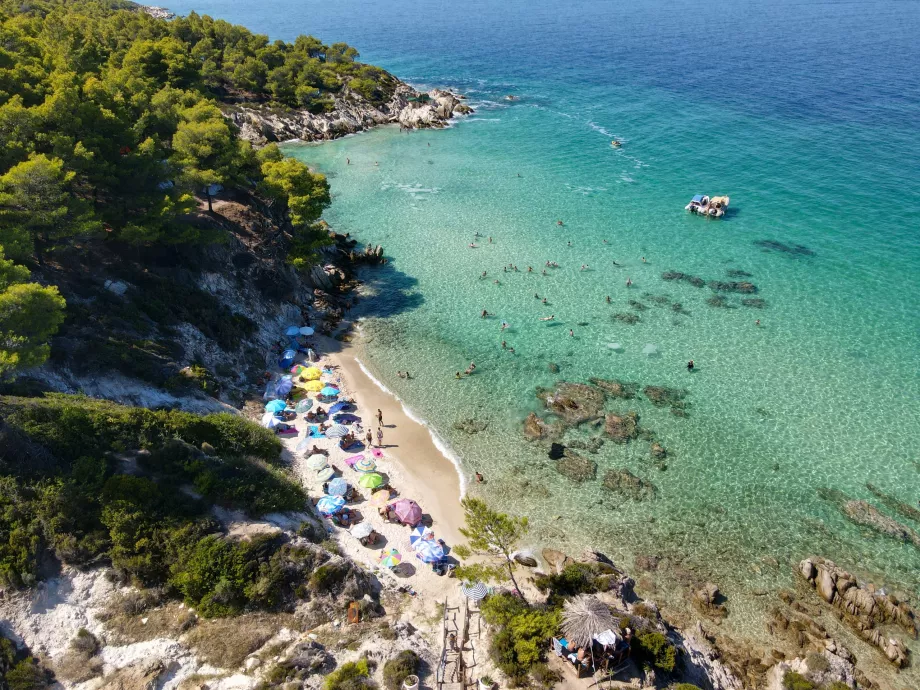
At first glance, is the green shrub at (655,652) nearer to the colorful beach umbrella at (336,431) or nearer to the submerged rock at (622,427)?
the submerged rock at (622,427)

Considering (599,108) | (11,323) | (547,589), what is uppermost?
(599,108)

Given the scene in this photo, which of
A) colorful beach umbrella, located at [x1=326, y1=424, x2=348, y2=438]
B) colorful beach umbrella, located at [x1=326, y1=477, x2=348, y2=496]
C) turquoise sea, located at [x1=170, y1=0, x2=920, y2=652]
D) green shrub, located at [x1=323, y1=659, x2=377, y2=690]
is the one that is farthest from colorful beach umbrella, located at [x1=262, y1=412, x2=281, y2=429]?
green shrub, located at [x1=323, y1=659, x2=377, y2=690]

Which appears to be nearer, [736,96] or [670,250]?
[670,250]

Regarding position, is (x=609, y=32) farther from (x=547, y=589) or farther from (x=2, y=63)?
(x=547, y=589)

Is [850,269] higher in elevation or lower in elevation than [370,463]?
higher

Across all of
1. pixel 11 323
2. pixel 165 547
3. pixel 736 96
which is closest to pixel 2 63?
pixel 11 323

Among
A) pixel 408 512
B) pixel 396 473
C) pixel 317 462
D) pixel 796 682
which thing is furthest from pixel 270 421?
pixel 796 682

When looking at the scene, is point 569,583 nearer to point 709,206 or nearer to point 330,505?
point 330,505
